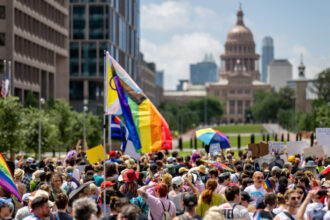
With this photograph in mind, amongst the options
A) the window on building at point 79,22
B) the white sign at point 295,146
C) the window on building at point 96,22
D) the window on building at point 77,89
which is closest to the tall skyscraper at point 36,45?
the window on building at point 96,22

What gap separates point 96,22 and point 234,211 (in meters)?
96.4

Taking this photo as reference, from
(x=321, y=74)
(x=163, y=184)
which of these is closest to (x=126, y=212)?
(x=163, y=184)

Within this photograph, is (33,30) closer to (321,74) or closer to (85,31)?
(85,31)

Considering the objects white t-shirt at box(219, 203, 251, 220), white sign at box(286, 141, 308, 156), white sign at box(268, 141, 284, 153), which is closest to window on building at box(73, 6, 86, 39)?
white sign at box(286, 141, 308, 156)

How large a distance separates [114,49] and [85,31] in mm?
4862

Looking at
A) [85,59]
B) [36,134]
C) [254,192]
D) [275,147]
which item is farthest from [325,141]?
[85,59]

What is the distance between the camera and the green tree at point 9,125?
43.5 meters

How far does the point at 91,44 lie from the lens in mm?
106250

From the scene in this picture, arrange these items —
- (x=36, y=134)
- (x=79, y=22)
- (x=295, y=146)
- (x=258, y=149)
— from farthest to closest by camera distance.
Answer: (x=79, y=22) < (x=36, y=134) < (x=295, y=146) < (x=258, y=149)

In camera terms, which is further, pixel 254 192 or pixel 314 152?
pixel 314 152

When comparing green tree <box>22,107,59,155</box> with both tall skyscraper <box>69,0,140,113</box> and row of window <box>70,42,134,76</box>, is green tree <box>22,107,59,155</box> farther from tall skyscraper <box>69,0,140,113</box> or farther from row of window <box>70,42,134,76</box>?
row of window <box>70,42,134,76</box>

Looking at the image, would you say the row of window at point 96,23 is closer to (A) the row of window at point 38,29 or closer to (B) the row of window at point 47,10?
(A) the row of window at point 38,29

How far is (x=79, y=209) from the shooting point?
334 inches

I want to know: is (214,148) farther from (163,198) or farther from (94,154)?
(163,198)
